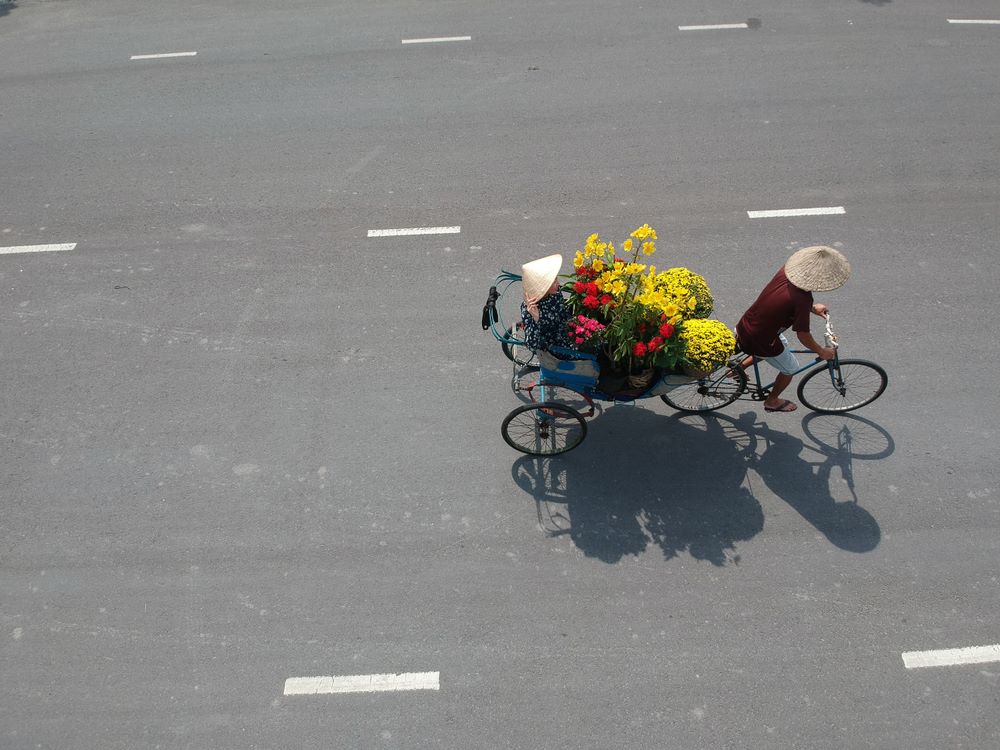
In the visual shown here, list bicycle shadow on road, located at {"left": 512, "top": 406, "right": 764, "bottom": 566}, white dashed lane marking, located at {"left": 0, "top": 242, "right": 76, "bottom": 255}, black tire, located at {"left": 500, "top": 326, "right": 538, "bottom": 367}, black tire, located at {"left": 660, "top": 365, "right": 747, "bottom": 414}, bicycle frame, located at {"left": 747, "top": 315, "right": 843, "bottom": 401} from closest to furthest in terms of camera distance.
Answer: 1. bicycle shadow on road, located at {"left": 512, "top": 406, "right": 764, "bottom": 566}
2. bicycle frame, located at {"left": 747, "top": 315, "right": 843, "bottom": 401}
3. black tire, located at {"left": 660, "top": 365, "right": 747, "bottom": 414}
4. black tire, located at {"left": 500, "top": 326, "right": 538, "bottom": 367}
5. white dashed lane marking, located at {"left": 0, "top": 242, "right": 76, "bottom": 255}

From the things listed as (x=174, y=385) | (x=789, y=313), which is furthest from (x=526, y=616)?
(x=174, y=385)

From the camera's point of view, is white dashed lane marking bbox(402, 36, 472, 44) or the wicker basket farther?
white dashed lane marking bbox(402, 36, 472, 44)

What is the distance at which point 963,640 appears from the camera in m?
5.07

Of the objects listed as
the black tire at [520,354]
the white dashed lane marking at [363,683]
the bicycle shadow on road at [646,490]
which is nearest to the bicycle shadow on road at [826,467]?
the bicycle shadow on road at [646,490]

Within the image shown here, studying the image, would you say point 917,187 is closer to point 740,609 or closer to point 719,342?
point 719,342

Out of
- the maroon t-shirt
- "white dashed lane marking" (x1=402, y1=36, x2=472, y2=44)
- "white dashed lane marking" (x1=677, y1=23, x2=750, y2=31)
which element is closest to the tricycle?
the maroon t-shirt

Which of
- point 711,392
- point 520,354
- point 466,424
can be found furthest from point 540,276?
point 711,392

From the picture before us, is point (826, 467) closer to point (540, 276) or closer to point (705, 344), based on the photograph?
point (705, 344)

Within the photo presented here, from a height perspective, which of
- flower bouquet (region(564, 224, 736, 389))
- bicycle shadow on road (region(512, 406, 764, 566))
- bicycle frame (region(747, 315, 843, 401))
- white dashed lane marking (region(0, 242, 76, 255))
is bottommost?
bicycle shadow on road (region(512, 406, 764, 566))

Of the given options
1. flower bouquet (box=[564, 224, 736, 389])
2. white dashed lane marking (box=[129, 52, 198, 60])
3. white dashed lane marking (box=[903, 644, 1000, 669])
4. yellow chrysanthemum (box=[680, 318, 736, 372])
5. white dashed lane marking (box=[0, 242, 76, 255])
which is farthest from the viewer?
white dashed lane marking (box=[129, 52, 198, 60])

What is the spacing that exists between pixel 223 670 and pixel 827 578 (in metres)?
4.14

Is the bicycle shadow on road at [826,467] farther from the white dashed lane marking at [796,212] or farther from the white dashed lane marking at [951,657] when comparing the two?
the white dashed lane marking at [796,212]

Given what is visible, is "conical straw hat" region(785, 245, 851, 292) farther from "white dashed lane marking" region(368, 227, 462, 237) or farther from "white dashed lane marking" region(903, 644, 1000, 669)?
"white dashed lane marking" region(368, 227, 462, 237)

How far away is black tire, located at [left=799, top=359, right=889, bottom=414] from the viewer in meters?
6.00
